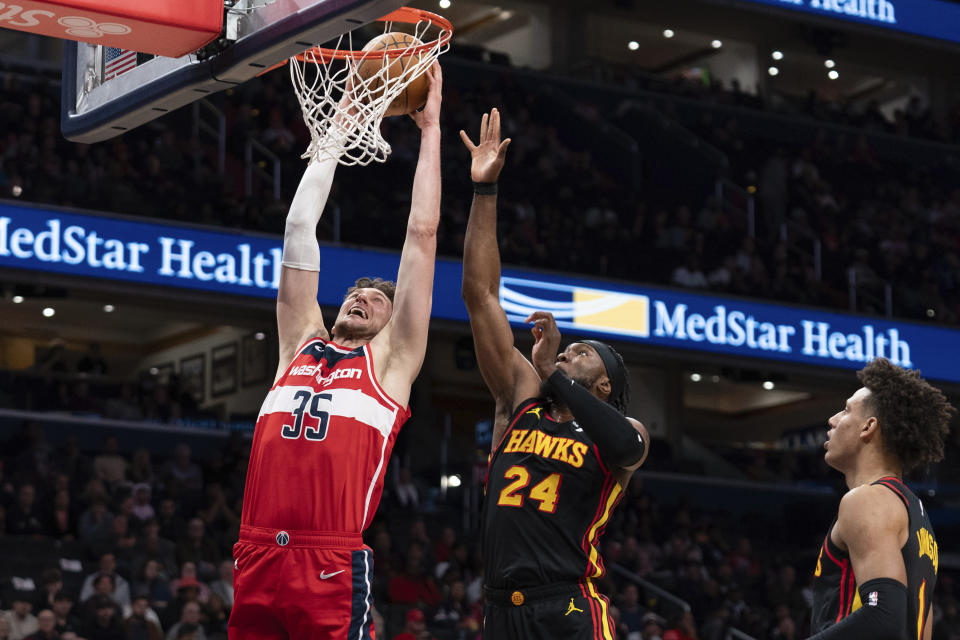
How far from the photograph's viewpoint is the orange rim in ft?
17.7

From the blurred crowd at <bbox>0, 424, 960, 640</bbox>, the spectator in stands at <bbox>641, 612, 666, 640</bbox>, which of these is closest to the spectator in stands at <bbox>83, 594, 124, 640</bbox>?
the blurred crowd at <bbox>0, 424, 960, 640</bbox>

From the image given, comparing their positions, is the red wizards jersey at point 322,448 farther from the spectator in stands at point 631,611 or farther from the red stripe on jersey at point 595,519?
the spectator in stands at point 631,611

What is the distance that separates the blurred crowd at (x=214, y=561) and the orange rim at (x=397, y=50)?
19.9 ft

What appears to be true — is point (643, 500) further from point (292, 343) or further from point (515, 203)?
point (292, 343)

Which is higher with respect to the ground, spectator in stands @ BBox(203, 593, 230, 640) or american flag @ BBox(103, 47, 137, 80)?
american flag @ BBox(103, 47, 137, 80)

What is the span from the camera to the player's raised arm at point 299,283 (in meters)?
4.93

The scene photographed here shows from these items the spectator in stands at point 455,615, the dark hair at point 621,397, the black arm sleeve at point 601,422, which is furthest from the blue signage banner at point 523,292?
the black arm sleeve at point 601,422

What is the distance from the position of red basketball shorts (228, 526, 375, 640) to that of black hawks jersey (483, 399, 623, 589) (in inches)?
30.5

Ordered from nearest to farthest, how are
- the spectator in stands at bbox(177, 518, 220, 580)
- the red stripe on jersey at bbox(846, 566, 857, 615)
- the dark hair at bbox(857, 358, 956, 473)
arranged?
the red stripe on jersey at bbox(846, 566, 857, 615)
the dark hair at bbox(857, 358, 956, 473)
the spectator in stands at bbox(177, 518, 220, 580)

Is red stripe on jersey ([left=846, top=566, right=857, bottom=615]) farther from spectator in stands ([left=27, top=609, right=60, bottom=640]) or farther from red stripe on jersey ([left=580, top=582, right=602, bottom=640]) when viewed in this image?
spectator in stands ([left=27, top=609, right=60, bottom=640])

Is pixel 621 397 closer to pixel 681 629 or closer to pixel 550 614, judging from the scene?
pixel 550 614

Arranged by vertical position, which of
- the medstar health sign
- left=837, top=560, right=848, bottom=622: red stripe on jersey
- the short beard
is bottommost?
A: left=837, top=560, right=848, bottom=622: red stripe on jersey

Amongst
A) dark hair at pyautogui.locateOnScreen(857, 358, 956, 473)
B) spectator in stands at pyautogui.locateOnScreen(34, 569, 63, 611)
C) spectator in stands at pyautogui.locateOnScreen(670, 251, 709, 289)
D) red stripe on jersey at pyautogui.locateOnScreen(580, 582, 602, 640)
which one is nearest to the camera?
dark hair at pyautogui.locateOnScreen(857, 358, 956, 473)

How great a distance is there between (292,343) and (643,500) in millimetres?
12698
